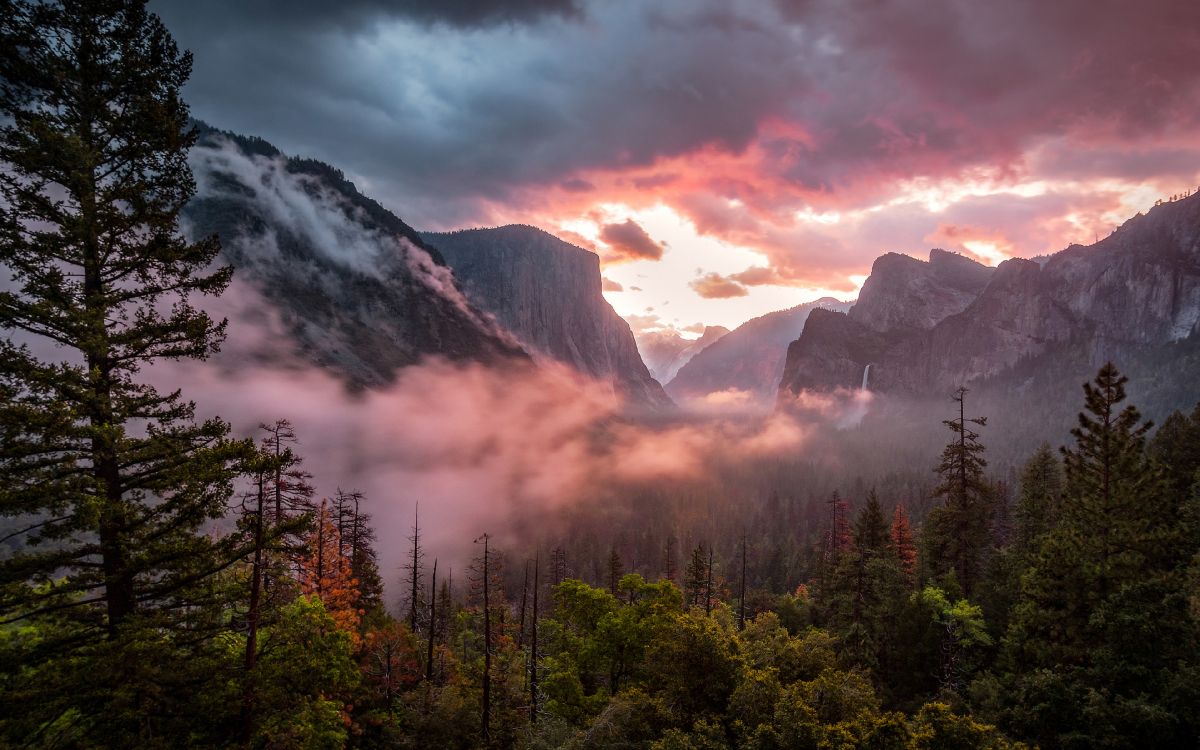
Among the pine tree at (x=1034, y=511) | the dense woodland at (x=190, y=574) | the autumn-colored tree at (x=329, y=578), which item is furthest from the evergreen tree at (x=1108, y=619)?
the autumn-colored tree at (x=329, y=578)

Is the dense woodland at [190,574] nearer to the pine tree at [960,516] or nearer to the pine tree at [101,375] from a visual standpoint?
the pine tree at [101,375]

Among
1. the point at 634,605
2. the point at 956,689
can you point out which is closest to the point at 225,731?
the point at 634,605

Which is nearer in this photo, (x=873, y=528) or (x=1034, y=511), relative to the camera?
(x=1034, y=511)

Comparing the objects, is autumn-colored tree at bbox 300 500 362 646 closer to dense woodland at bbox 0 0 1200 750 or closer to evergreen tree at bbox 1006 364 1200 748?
dense woodland at bbox 0 0 1200 750

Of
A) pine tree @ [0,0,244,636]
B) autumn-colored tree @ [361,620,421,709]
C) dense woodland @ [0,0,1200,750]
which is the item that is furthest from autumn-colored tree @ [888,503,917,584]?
pine tree @ [0,0,244,636]

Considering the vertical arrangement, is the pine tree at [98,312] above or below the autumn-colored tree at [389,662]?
above

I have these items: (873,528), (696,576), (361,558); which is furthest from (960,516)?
(361,558)

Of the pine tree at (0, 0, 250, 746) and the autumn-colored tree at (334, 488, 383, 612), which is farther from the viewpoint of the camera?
the autumn-colored tree at (334, 488, 383, 612)

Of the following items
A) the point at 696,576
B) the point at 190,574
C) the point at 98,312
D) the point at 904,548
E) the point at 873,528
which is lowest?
the point at 696,576

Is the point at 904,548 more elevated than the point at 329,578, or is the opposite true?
the point at 329,578

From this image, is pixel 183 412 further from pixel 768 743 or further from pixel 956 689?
pixel 956 689

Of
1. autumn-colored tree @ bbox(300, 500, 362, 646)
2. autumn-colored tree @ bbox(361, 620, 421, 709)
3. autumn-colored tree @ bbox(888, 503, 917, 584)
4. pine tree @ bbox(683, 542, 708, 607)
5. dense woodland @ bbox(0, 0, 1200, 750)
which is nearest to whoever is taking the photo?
dense woodland @ bbox(0, 0, 1200, 750)

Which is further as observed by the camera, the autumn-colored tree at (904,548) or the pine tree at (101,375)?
the autumn-colored tree at (904,548)

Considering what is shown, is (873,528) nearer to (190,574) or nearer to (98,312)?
(190,574)
